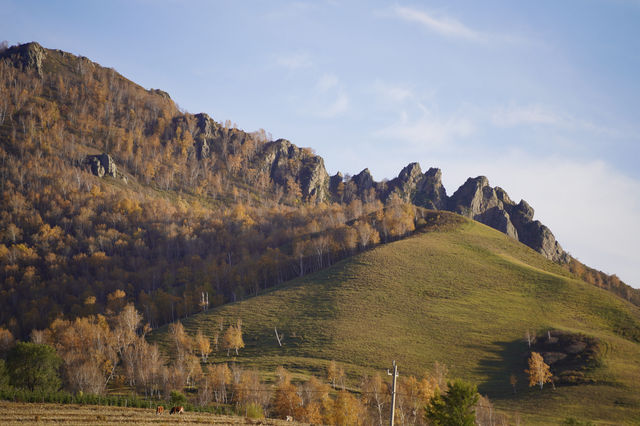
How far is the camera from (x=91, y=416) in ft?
144

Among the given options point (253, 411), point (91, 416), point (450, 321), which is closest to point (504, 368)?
point (450, 321)

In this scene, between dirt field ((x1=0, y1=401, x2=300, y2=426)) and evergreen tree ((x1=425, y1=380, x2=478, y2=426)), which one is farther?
evergreen tree ((x1=425, y1=380, x2=478, y2=426))

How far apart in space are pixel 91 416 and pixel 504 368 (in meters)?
69.3

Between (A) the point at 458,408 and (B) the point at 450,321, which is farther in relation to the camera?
(B) the point at 450,321

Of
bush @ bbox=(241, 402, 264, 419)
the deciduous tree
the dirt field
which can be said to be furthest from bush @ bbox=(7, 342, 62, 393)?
the deciduous tree

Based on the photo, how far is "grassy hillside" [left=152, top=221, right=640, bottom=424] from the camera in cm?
8044

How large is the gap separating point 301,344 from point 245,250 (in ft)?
308

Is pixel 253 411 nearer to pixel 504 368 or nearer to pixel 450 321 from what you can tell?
pixel 504 368

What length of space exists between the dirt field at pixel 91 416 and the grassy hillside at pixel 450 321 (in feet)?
115

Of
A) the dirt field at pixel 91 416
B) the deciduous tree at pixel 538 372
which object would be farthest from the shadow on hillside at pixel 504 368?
the dirt field at pixel 91 416

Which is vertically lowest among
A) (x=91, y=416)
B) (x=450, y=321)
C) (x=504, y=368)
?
(x=504, y=368)

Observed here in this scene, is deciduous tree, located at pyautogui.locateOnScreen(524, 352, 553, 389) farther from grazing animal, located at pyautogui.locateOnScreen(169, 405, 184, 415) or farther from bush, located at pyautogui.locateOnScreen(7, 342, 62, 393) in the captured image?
bush, located at pyautogui.locateOnScreen(7, 342, 62, 393)

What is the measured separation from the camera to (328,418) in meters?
62.7

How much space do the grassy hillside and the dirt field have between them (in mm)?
35198
